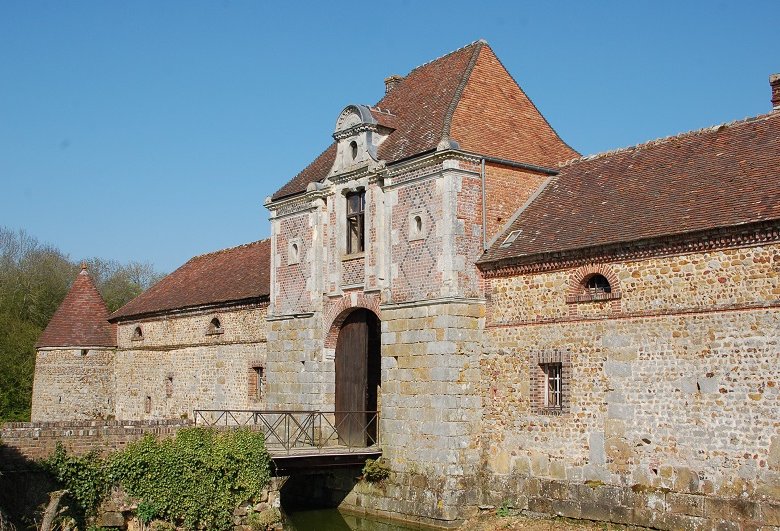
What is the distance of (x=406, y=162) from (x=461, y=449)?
5.97 meters

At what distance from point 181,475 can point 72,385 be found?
15.0m

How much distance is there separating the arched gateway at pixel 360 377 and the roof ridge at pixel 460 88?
14.9 feet

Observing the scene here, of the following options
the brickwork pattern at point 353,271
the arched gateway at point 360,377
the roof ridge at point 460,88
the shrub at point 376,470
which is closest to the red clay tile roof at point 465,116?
the roof ridge at point 460,88

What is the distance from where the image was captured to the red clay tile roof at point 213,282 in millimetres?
26062

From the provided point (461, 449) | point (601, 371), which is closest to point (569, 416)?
point (601, 371)

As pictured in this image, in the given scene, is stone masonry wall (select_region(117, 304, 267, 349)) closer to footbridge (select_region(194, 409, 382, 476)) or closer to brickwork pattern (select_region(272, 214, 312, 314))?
brickwork pattern (select_region(272, 214, 312, 314))

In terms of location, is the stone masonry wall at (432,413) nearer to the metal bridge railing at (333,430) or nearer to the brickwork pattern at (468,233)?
the brickwork pattern at (468,233)

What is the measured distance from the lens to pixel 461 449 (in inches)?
687

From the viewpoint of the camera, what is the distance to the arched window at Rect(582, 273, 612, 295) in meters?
16.2

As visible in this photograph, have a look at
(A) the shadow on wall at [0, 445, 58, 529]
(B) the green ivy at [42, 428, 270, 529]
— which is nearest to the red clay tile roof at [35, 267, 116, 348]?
(B) the green ivy at [42, 428, 270, 529]

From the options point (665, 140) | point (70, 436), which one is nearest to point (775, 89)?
point (665, 140)

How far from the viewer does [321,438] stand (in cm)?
2066

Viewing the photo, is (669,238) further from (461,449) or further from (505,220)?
(461,449)

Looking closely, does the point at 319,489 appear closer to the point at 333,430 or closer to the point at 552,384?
the point at 333,430
